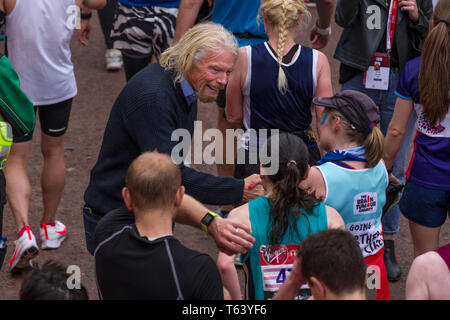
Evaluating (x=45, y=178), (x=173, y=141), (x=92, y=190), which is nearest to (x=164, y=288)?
(x=173, y=141)

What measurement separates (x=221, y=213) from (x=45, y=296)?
9.39 ft

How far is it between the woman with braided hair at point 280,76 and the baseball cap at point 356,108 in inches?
20.7

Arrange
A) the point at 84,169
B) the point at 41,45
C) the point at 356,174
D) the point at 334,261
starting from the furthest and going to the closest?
the point at 84,169
the point at 41,45
the point at 356,174
the point at 334,261

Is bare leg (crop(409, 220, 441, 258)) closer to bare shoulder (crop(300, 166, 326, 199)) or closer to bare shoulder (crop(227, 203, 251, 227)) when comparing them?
bare shoulder (crop(300, 166, 326, 199))

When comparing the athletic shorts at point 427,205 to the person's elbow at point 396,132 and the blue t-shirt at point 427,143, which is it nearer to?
the blue t-shirt at point 427,143

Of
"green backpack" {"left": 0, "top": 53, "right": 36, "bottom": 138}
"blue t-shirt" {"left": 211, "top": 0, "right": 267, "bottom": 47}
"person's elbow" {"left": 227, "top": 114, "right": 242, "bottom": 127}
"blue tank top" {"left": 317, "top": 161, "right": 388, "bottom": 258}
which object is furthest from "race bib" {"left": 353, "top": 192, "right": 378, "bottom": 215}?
"blue t-shirt" {"left": 211, "top": 0, "right": 267, "bottom": 47}

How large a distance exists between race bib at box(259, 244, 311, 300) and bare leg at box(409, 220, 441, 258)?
1478mm

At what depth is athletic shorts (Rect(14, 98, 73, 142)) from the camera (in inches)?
185

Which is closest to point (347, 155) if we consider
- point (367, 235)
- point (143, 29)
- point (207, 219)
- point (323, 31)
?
point (367, 235)

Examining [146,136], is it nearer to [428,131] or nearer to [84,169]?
[428,131]

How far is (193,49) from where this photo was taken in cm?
332

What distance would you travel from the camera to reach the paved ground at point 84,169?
474cm

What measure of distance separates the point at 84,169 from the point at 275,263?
11.2 feet
